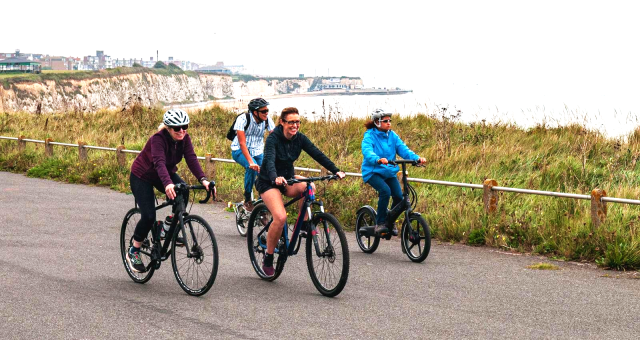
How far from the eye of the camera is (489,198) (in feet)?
34.7

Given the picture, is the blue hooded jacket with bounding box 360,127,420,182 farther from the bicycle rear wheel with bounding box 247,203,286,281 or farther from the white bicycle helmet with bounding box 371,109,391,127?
the bicycle rear wheel with bounding box 247,203,286,281

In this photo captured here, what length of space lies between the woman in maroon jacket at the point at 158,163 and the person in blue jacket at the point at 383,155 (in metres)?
2.47

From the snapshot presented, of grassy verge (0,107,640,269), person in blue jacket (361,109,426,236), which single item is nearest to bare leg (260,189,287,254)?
person in blue jacket (361,109,426,236)

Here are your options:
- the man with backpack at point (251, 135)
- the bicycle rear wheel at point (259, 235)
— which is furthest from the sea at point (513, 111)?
the bicycle rear wheel at point (259, 235)

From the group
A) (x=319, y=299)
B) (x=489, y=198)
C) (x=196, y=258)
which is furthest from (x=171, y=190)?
(x=489, y=198)

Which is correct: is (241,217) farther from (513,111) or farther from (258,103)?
(513,111)

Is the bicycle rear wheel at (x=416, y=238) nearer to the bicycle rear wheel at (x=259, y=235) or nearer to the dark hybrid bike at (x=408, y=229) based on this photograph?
the dark hybrid bike at (x=408, y=229)

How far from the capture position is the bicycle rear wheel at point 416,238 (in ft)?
28.9

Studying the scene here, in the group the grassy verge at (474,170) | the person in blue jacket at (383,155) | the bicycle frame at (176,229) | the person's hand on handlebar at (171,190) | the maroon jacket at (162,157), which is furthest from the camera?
the grassy verge at (474,170)

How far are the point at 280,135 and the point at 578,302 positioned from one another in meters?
3.23

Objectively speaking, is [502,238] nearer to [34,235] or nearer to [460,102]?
[34,235]

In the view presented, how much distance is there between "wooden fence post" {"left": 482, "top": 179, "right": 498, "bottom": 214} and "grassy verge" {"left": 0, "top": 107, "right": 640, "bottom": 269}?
0.12 metres

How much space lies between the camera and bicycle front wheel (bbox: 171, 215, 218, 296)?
6828 millimetres

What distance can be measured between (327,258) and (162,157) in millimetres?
1780
